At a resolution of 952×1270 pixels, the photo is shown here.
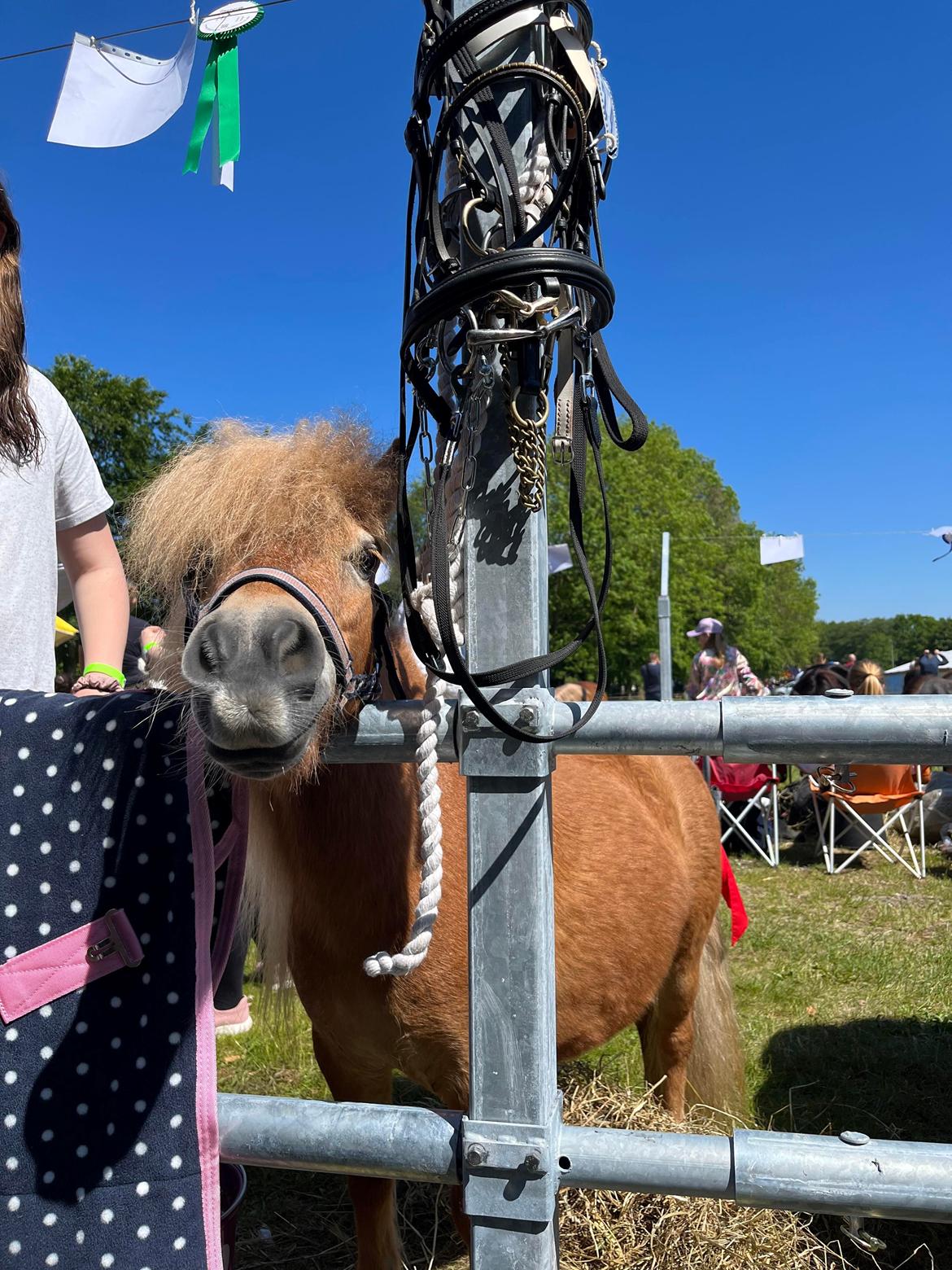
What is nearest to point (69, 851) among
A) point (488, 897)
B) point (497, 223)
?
point (488, 897)

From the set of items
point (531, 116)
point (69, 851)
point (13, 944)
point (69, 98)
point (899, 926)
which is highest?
point (69, 98)

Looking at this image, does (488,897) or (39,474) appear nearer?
(488,897)

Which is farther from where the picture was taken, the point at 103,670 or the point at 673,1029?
the point at 673,1029

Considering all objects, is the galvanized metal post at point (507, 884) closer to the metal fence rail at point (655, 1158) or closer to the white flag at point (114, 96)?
the metal fence rail at point (655, 1158)

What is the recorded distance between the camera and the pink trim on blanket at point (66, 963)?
3.58 ft

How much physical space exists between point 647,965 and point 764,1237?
2.33 ft

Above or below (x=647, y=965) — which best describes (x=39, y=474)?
above

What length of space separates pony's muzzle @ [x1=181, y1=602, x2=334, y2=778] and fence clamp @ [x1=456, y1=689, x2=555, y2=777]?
38cm

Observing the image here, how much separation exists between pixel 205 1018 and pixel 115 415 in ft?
84.2

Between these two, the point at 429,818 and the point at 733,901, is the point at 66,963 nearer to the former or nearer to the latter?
the point at 429,818

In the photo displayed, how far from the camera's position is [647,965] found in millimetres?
2539

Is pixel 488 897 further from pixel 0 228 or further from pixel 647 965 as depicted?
pixel 647 965

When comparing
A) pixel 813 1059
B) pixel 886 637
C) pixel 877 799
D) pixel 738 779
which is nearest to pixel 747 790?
pixel 738 779

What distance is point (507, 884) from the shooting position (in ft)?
3.22
